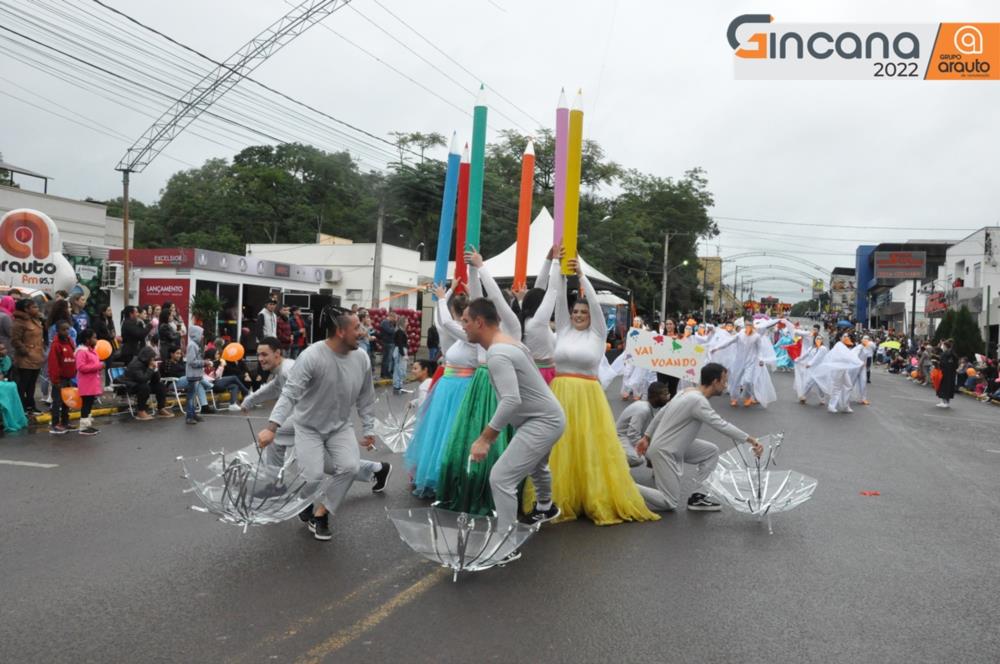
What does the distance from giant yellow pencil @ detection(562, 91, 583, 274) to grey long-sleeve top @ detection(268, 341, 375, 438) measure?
1897 mm

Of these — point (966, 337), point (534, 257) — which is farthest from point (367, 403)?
point (966, 337)

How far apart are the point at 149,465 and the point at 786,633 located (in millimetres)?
6837

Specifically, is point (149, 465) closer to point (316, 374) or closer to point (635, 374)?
point (316, 374)

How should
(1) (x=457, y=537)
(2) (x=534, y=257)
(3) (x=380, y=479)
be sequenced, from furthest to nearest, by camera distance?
(2) (x=534, y=257) < (3) (x=380, y=479) < (1) (x=457, y=537)

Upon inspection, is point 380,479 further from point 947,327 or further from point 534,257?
point 947,327

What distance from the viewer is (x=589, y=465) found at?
648 centimetres

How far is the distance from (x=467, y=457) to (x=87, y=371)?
271 inches

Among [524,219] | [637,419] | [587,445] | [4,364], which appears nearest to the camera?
[587,445]

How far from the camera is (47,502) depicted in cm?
695

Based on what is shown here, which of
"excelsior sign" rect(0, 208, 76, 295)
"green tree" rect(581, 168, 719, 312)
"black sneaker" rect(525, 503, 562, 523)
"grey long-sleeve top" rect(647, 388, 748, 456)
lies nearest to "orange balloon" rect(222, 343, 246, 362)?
"black sneaker" rect(525, 503, 562, 523)

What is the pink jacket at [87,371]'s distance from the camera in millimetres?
10859

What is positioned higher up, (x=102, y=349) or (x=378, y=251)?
(x=378, y=251)

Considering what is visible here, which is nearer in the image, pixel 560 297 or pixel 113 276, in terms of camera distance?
pixel 560 297

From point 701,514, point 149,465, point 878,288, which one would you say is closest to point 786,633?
point 701,514
